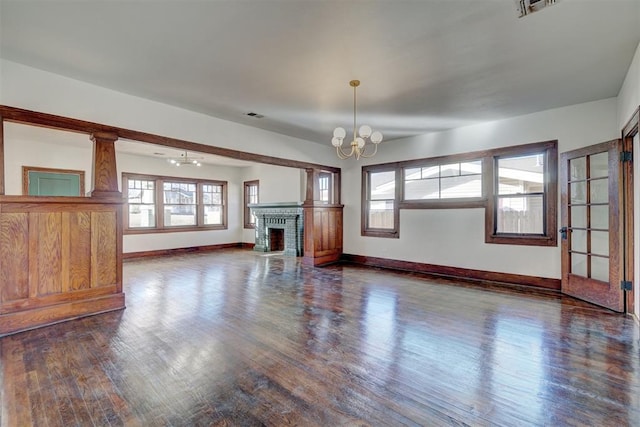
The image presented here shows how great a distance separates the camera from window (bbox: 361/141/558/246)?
491 cm

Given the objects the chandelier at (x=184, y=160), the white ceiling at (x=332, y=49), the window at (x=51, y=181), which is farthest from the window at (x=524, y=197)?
the window at (x=51, y=181)

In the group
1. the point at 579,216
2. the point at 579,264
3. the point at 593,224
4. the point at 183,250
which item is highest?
the point at 579,216

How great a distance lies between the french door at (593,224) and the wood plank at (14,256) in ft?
22.9

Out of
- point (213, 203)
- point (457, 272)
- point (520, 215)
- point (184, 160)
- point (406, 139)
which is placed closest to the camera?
point (520, 215)

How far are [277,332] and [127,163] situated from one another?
23.9 feet

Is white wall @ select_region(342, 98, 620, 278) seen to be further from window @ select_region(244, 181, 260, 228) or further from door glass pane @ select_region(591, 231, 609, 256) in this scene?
window @ select_region(244, 181, 260, 228)

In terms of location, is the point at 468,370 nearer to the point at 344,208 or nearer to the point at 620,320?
the point at 620,320

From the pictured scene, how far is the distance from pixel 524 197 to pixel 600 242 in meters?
1.28

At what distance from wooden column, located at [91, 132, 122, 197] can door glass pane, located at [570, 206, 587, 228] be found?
253 inches

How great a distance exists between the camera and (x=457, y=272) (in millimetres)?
5793

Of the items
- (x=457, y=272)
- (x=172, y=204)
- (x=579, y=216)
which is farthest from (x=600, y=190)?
(x=172, y=204)

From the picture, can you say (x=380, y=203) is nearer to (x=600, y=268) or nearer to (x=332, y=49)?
(x=600, y=268)

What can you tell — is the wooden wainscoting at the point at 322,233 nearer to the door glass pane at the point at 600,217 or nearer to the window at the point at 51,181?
the door glass pane at the point at 600,217

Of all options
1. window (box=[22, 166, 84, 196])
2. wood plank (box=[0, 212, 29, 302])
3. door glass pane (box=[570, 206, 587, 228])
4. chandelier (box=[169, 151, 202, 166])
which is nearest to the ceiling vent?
door glass pane (box=[570, 206, 587, 228])
